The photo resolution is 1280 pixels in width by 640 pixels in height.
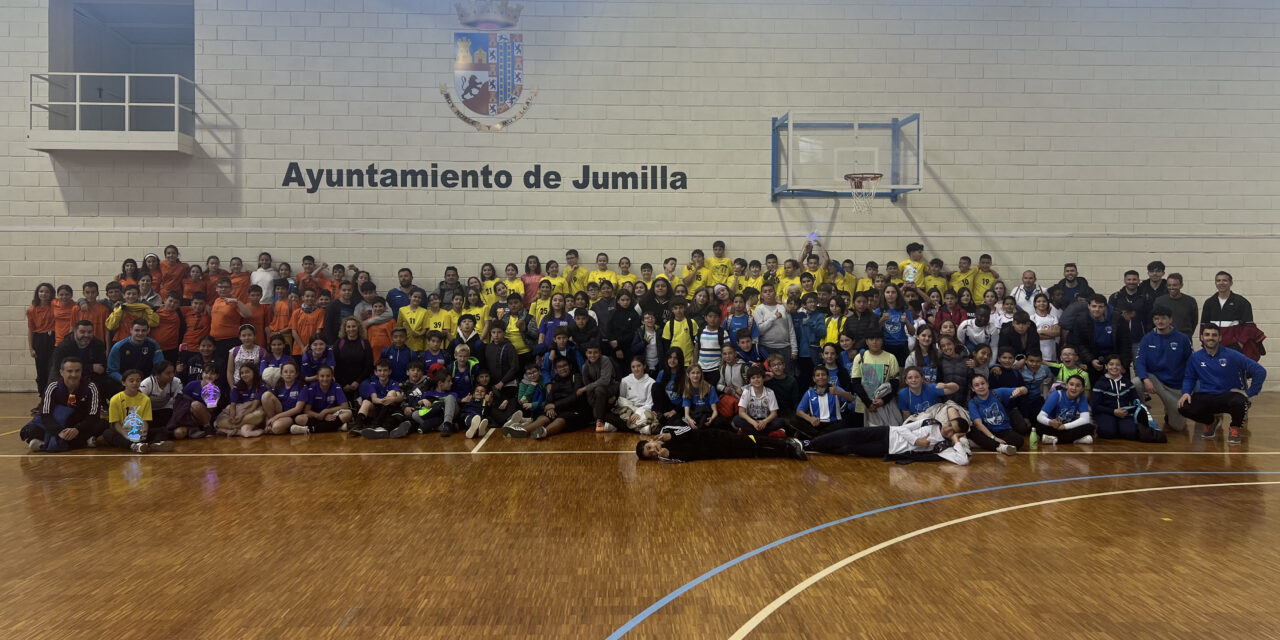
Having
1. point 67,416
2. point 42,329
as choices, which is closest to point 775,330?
point 67,416

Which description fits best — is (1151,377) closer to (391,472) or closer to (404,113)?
(391,472)

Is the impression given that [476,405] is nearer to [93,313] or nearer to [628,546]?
[628,546]

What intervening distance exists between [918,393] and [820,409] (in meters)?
1.09

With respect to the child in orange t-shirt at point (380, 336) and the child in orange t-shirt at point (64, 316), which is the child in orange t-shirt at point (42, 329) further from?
the child in orange t-shirt at point (380, 336)

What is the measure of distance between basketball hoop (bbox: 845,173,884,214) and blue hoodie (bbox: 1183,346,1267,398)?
5.36 metres

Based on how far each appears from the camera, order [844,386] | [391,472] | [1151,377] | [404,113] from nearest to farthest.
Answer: [391,472], [844,386], [1151,377], [404,113]

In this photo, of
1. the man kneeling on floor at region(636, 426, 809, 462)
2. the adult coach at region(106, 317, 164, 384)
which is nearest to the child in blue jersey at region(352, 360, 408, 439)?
the adult coach at region(106, 317, 164, 384)

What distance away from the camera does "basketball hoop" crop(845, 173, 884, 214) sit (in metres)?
14.0

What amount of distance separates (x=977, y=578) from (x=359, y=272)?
1081 cm

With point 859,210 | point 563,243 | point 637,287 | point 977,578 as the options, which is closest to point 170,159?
point 563,243

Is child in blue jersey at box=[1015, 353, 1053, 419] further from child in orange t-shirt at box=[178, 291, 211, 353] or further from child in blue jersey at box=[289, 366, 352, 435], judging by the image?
child in orange t-shirt at box=[178, 291, 211, 353]

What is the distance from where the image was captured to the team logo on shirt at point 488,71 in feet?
48.2

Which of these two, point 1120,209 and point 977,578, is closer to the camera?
point 977,578

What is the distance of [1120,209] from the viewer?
48.8ft
